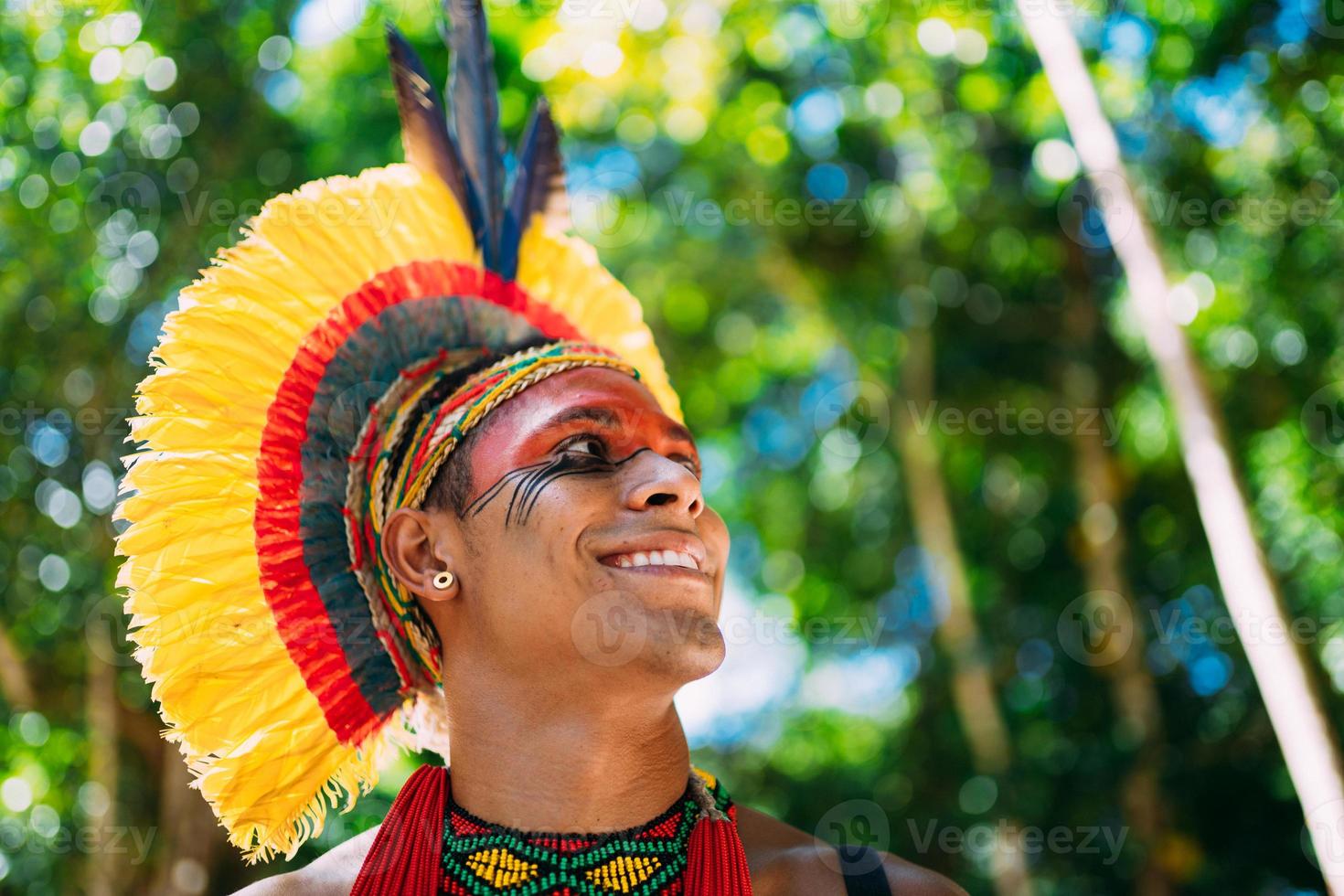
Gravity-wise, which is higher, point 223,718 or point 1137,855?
point 223,718

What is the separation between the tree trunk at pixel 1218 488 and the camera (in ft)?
16.7

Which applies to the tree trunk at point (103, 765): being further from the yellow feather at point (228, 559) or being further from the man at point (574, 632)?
the man at point (574, 632)

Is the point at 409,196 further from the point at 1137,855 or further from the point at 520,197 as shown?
the point at 1137,855

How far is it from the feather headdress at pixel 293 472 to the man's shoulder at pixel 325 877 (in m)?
0.16

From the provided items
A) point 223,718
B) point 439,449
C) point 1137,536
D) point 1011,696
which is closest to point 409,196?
point 439,449

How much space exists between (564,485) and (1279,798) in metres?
8.47

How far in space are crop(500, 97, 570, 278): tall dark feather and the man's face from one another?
984mm

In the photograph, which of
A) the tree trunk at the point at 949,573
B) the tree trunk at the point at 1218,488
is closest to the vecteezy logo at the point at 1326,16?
the tree trunk at the point at 1218,488

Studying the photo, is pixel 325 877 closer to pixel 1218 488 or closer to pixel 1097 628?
pixel 1218 488

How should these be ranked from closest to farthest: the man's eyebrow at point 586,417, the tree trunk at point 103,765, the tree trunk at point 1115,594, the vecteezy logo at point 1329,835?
the man's eyebrow at point 586,417 < the vecteezy logo at point 1329,835 < the tree trunk at point 103,765 < the tree trunk at point 1115,594

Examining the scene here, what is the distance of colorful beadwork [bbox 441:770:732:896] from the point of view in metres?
2.59

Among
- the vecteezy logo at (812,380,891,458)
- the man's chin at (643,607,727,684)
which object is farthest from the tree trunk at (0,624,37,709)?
the vecteezy logo at (812,380,891,458)

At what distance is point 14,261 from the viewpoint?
6.55 meters


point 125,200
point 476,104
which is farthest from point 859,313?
point 476,104
